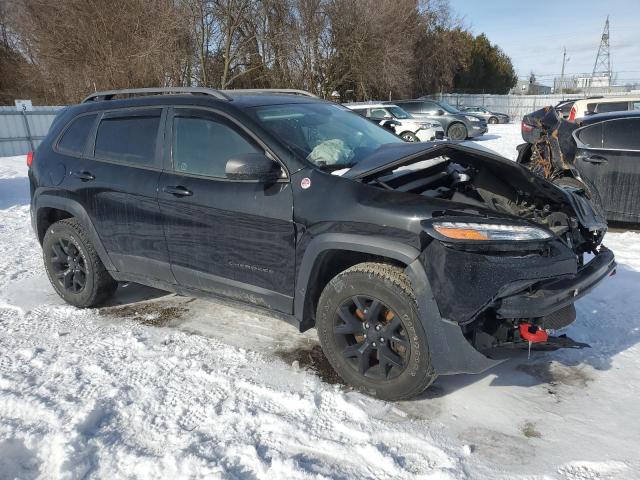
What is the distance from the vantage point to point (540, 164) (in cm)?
692

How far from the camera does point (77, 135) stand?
449 centimetres

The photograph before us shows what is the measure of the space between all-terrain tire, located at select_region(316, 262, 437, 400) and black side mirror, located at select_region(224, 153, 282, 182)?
75cm

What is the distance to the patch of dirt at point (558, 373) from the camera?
3.25 meters

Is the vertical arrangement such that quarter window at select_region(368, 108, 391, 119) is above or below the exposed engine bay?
above

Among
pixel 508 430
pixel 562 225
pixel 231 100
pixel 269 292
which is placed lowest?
pixel 508 430

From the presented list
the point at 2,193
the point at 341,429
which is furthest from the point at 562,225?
the point at 2,193

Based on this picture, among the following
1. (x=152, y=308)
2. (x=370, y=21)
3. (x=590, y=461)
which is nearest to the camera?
(x=590, y=461)

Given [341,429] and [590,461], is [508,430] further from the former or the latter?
[341,429]

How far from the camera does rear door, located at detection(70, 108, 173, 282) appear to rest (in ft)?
12.7

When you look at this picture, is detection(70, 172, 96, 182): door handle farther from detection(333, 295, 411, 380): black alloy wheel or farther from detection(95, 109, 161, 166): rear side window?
detection(333, 295, 411, 380): black alloy wheel

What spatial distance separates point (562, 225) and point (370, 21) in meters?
30.9

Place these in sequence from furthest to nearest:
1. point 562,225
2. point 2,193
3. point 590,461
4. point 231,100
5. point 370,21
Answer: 1. point 370,21
2. point 2,193
3. point 231,100
4. point 562,225
5. point 590,461

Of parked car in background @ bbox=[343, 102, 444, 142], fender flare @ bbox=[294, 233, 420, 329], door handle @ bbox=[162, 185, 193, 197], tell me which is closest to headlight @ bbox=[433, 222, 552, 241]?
fender flare @ bbox=[294, 233, 420, 329]

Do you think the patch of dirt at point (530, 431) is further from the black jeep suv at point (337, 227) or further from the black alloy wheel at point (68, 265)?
the black alloy wheel at point (68, 265)
